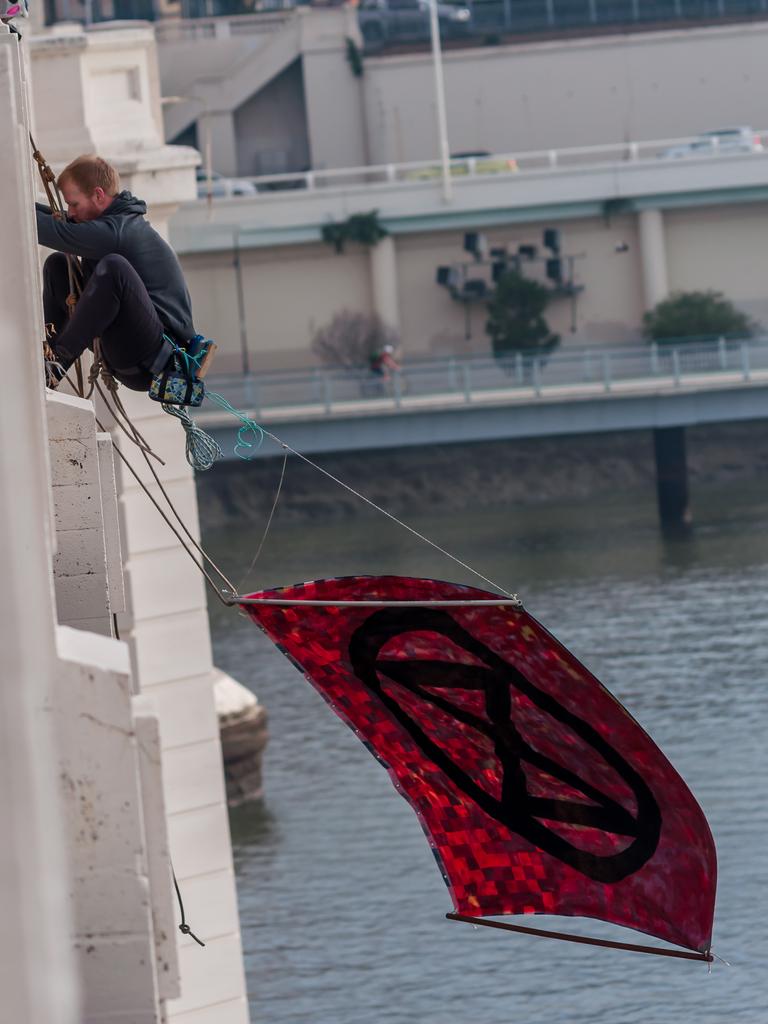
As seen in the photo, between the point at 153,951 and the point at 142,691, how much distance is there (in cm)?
955

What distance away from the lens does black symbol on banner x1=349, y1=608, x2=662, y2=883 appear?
24.0 feet

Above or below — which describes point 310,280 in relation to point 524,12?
below

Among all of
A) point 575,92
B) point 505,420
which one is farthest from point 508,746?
point 575,92

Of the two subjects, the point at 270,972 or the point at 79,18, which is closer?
the point at 270,972

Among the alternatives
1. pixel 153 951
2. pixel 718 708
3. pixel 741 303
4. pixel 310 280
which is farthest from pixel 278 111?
pixel 153 951

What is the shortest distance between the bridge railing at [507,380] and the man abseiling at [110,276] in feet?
122

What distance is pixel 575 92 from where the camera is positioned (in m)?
65.6

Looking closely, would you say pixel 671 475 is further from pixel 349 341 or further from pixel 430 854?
pixel 430 854

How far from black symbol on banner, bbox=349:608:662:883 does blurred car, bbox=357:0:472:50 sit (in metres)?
60.7

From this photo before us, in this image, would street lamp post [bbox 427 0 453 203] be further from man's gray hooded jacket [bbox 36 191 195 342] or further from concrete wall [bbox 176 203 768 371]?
man's gray hooded jacket [bbox 36 191 195 342]

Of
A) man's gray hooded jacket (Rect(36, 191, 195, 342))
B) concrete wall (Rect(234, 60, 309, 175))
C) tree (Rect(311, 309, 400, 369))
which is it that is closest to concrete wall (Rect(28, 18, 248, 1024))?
man's gray hooded jacket (Rect(36, 191, 195, 342))

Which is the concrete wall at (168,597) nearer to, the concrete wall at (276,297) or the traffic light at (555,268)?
the concrete wall at (276,297)

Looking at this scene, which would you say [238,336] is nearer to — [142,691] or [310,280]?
[310,280]

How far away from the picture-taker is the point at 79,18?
71.9m
